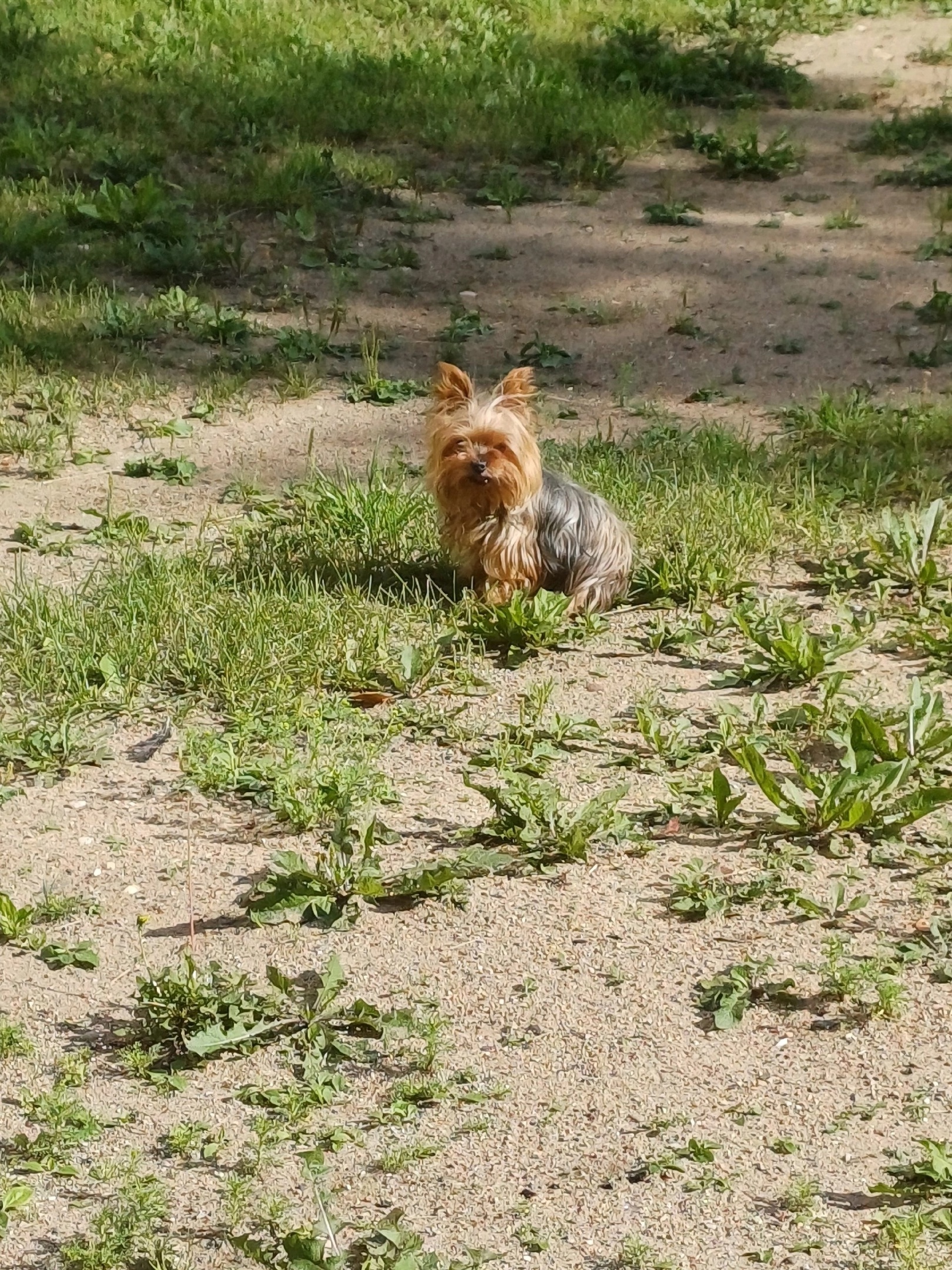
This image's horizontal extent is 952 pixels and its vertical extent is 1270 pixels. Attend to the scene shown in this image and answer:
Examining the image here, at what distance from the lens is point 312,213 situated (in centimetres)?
1095

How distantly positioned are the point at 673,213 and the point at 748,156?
107 cm

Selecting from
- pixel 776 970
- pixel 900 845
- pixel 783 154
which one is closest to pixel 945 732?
pixel 900 845

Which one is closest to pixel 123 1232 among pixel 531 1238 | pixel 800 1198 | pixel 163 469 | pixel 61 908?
pixel 531 1238

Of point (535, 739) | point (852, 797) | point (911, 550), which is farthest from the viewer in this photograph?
point (911, 550)

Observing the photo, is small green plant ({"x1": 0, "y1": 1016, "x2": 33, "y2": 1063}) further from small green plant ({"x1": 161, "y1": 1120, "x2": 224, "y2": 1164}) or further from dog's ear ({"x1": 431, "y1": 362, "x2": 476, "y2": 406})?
dog's ear ({"x1": 431, "y1": 362, "x2": 476, "y2": 406})

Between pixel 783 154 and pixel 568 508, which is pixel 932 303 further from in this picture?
pixel 568 508

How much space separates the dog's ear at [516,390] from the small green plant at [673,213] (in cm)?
515

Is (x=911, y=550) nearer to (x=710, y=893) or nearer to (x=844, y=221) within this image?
(x=710, y=893)

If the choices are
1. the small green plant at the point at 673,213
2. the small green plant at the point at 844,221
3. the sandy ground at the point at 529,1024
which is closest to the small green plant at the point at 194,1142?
the sandy ground at the point at 529,1024

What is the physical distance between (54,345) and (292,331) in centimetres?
133

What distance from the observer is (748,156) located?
472 inches

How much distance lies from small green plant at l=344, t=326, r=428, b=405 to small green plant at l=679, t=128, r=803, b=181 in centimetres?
408

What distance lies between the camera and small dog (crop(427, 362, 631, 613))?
646 cm

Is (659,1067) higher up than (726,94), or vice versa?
(726,94)
